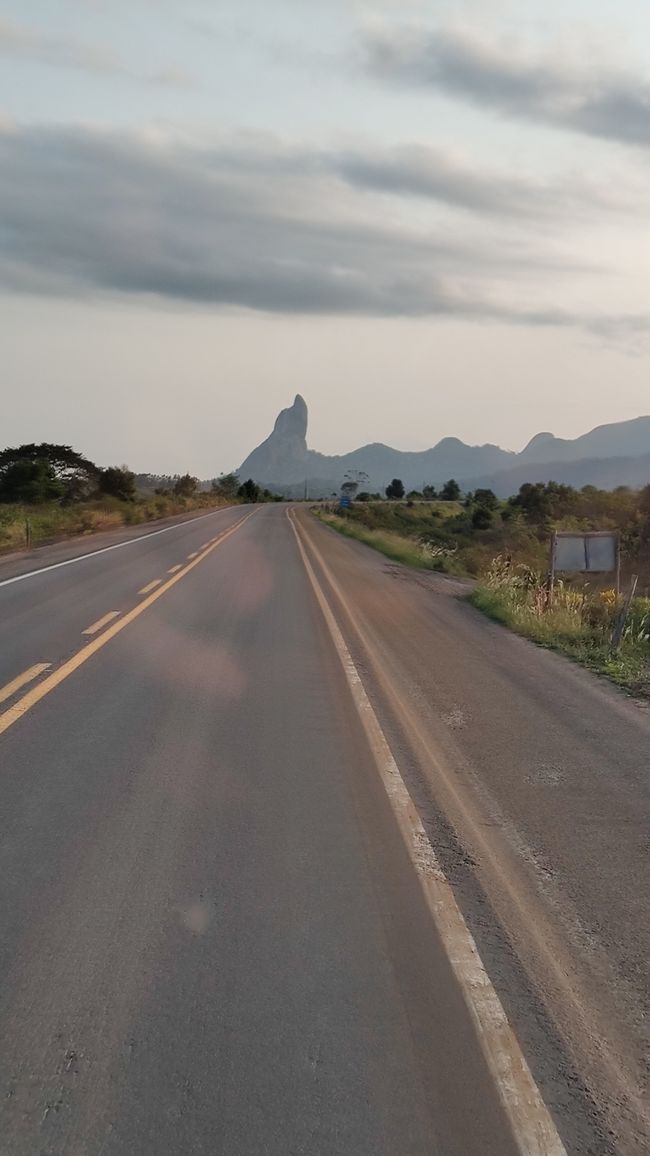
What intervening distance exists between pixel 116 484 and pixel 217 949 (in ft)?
195

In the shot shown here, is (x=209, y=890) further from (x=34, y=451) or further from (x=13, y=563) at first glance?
(x=34, y=451)

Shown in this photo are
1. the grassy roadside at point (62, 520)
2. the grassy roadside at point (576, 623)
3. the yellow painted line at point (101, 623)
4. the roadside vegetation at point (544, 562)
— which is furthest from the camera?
the grassy roadside at point (62, 520)

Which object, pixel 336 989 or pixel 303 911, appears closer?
pixel 336 989

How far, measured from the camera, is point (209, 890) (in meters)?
4.39

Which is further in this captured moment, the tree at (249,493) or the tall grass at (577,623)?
the tree at (249,493)

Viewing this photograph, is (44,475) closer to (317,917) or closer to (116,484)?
(116,484)

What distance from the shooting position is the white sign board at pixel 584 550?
15.5 metres

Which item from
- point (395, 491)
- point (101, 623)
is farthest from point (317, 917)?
point (395, 491)

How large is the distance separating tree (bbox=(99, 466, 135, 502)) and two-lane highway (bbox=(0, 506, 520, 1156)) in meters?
53.9

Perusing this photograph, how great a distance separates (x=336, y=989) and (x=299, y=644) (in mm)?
8094

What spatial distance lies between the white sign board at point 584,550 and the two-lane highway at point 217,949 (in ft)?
27.6

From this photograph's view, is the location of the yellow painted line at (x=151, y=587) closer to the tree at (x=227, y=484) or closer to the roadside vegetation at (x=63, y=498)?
the roadside vegetation at (x=63, y=498)

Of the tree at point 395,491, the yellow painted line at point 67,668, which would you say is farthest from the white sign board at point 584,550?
the tree at point 395,491

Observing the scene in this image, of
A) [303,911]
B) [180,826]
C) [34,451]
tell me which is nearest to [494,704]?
[180,826]
